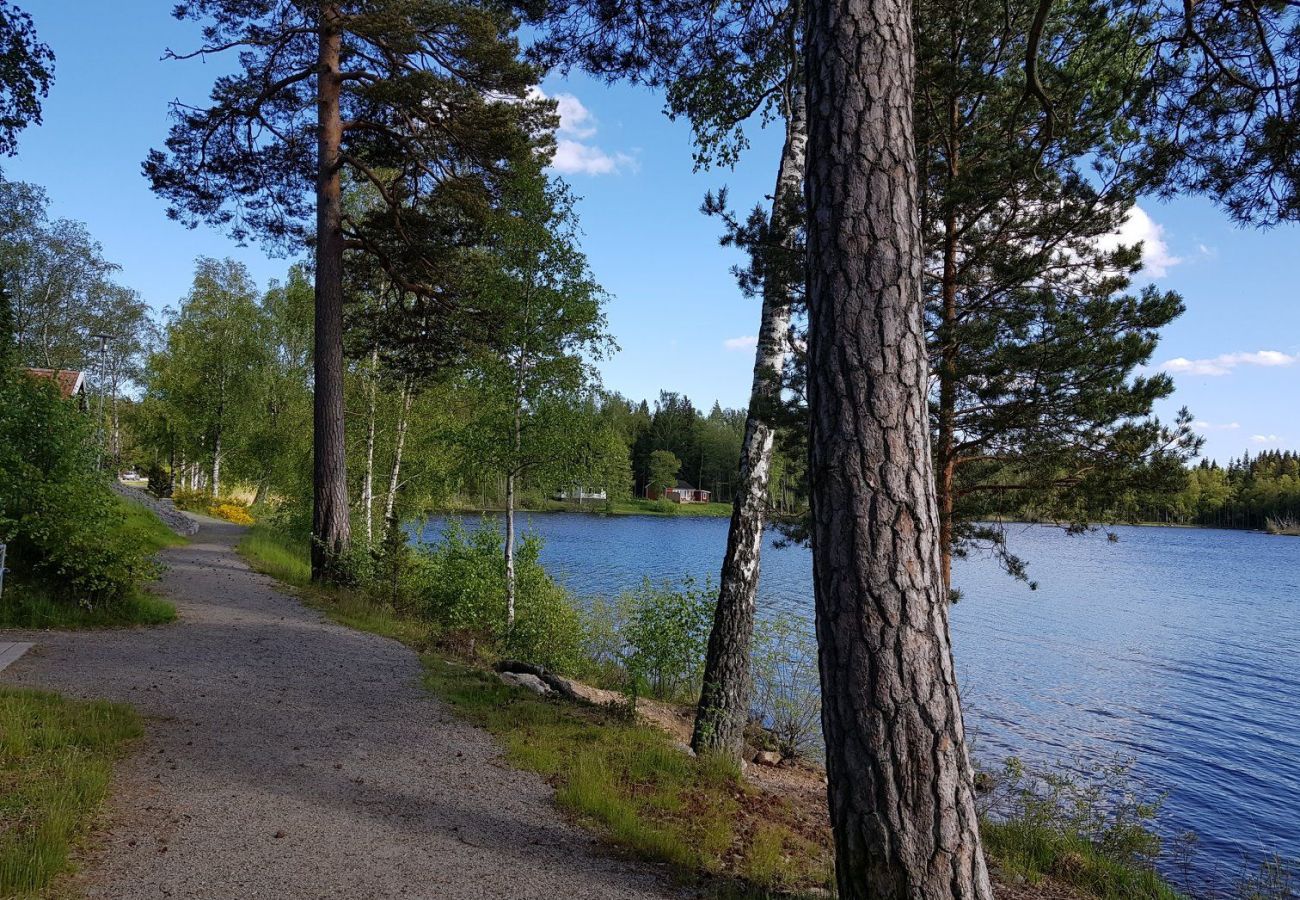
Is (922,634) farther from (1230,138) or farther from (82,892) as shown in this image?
(1230,138)

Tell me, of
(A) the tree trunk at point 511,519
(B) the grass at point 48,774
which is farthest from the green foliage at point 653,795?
(A) the tree trunk at point 511,519

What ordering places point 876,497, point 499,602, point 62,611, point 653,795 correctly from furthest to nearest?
point 499,602 < point 62,611 < point 653,795 < point 876,497

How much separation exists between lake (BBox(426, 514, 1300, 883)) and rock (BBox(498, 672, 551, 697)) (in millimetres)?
4878

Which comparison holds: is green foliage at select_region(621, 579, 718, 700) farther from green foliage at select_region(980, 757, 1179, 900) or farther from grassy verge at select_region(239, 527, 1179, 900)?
green foliage at select_region(980, 757, 1179, 900)

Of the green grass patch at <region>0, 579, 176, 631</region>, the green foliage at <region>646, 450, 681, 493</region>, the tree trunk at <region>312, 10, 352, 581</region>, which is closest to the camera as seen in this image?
the green grass patch at <region>0, 579, 176, 631</region>

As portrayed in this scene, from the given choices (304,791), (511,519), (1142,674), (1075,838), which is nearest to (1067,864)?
(1075,838)

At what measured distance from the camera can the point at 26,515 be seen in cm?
754

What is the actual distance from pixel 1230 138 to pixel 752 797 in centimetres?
556

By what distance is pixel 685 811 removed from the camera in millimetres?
4402

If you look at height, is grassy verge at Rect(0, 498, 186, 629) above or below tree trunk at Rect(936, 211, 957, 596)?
below

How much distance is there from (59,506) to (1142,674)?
17.3 m

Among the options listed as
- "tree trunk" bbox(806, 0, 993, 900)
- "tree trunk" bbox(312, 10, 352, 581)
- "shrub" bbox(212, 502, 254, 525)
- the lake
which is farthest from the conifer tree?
"shrub" bbox(212, 502, 254, 525)

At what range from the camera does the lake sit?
8.66m

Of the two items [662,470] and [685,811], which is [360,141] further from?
[662,470]
